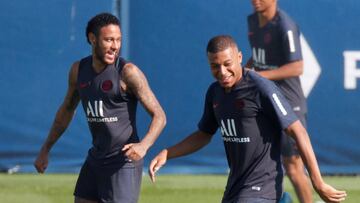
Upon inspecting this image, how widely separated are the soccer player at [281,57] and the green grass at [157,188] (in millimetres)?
1796

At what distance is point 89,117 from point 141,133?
6159 millimetres

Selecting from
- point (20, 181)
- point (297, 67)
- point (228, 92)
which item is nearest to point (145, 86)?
point (228, 92)

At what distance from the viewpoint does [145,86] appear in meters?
8.63

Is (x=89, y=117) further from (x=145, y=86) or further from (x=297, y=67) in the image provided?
(x=297, y=67)

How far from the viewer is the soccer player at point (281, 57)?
35.9ft

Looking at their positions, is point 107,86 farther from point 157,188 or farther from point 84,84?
point 157,188

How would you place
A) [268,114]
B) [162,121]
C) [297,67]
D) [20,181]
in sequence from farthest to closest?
[20,181]
[297,67]
[162,121]
[268,114]

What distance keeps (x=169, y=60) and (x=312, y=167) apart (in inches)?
298

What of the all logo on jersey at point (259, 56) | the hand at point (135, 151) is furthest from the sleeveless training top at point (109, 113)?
the all logo on jersey at point (259, 56)

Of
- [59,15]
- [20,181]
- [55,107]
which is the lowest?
[20,181]

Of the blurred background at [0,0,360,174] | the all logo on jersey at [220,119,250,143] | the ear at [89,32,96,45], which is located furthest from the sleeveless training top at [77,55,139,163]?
the blurred background at [0,0,360,174]

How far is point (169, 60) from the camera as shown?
49.0 feet

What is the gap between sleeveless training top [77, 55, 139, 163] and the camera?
8.70 metres

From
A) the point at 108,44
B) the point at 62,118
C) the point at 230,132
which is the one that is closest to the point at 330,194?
the point at 230,132
